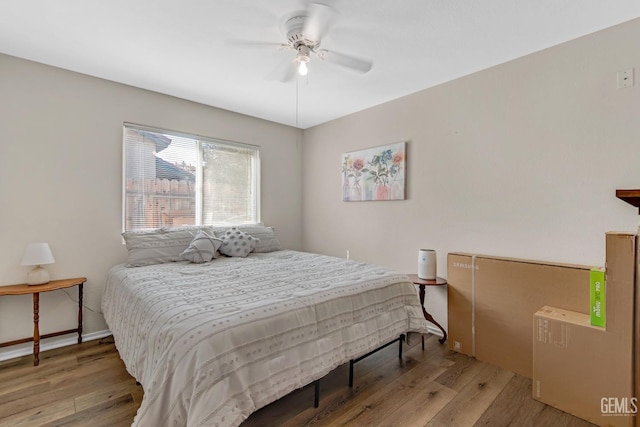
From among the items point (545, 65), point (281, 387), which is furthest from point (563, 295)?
point (281, 387)

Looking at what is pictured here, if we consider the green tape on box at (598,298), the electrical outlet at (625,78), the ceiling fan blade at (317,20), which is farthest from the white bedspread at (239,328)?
the electrical outlet at (625,78)

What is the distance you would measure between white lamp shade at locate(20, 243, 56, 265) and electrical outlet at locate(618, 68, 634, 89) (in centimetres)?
451

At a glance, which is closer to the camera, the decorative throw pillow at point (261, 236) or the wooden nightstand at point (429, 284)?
the wooden nightstand at point (429, 284)

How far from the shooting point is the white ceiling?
184 cm

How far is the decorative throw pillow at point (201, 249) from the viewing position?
290 cm

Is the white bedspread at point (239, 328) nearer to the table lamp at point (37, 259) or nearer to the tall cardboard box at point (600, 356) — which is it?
the table lamp at point (37, 259)

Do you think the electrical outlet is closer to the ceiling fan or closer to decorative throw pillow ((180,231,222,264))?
the ceiling fan

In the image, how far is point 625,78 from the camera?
6.44 ft

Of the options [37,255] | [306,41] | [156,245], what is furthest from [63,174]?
[306,41]

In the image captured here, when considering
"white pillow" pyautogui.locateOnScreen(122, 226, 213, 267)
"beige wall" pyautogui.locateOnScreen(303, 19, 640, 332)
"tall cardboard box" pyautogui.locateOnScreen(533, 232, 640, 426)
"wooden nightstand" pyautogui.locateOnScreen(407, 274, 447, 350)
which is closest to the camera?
"tall cardboard box" pyautogui.locateOnScreen(533, 232, 640, 426)

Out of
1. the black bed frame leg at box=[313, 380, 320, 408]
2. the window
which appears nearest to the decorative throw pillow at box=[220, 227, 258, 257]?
the window

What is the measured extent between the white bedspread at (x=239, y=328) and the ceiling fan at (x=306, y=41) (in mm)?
1607

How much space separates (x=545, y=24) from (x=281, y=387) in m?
2.83

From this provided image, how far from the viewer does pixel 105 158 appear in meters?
2.93
